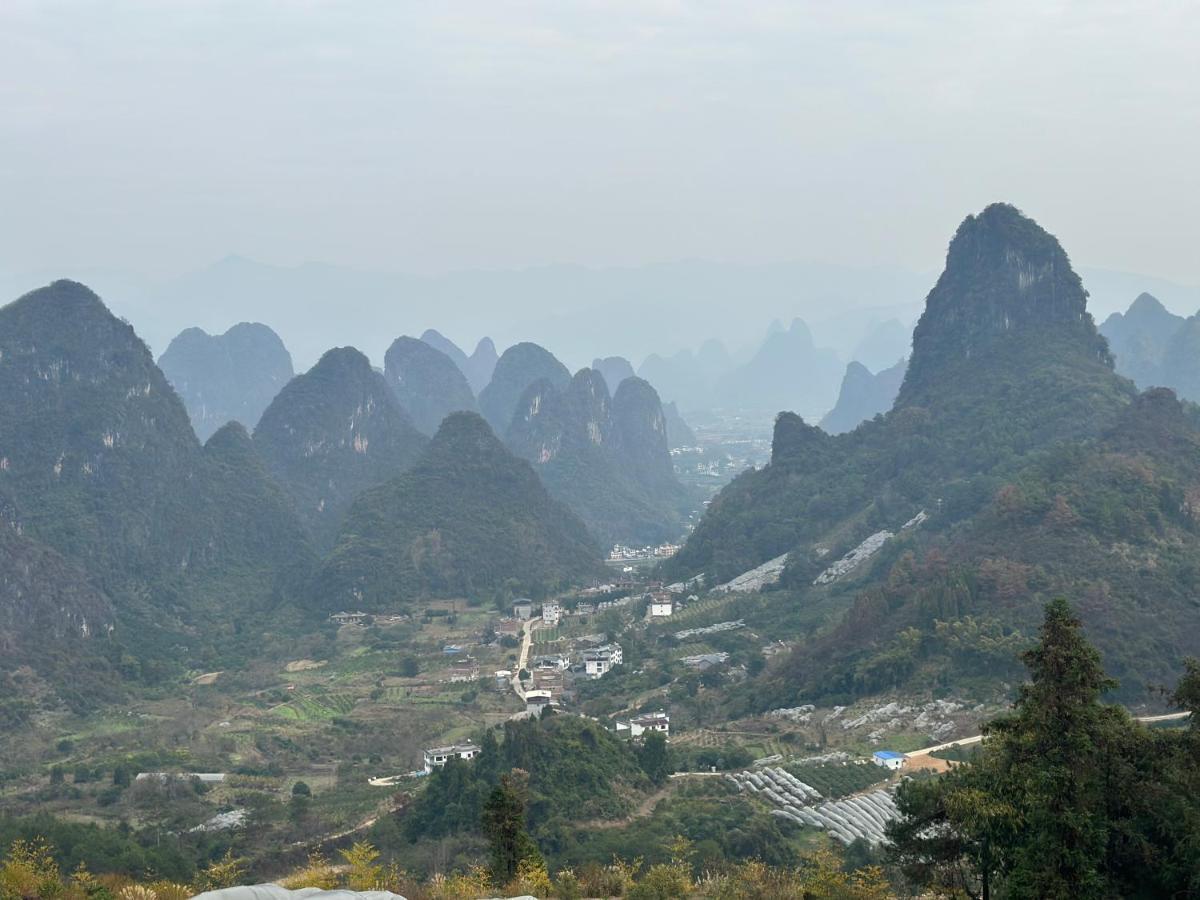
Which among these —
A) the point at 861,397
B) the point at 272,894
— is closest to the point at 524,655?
the point at 272,894

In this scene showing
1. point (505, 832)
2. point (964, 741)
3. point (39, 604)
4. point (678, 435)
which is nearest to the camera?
point (505, 832)

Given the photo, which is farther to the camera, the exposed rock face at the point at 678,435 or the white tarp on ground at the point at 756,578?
the exposed rock face at the point at 678,435

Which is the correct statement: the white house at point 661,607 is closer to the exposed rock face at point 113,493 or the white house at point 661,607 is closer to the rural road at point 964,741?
the exposed rock face at point 113,493

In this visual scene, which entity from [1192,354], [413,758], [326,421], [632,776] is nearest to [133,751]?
[413,758]

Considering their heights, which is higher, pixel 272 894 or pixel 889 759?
pixel 272 894

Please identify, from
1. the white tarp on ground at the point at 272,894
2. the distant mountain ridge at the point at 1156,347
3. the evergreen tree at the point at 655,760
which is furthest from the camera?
the distant mountain ridge at the point at 1156,347

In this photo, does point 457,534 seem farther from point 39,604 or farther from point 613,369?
point 613,369

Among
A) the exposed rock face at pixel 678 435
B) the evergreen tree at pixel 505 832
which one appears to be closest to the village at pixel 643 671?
the evergreen tree at pixel 505 832
